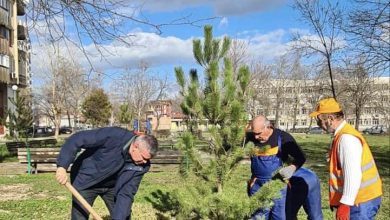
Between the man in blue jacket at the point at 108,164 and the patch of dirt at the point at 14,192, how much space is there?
4.91 metres

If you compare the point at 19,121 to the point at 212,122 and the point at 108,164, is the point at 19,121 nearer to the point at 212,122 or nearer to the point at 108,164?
the point at 108,164

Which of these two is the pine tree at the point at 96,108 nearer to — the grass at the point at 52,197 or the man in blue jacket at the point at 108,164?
the grass at the point at 52,197

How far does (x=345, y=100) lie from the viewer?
56.5 meters

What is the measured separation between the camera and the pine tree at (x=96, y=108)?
55244 mm

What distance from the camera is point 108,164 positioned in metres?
4.67

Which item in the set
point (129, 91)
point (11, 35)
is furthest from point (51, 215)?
point (129, 91)

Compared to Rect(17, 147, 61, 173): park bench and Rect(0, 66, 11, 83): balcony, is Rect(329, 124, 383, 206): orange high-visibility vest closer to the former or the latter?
Rect(17, 147, 61, 173): park bench

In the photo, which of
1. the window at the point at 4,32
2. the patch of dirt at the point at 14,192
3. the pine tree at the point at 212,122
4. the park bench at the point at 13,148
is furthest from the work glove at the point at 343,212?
the window at the point at 4,32

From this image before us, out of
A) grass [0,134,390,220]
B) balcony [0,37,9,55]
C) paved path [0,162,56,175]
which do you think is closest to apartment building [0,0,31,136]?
balcony [0,37,9,55]

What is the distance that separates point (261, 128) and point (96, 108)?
170 ft

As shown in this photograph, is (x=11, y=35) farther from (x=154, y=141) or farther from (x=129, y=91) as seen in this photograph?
(x=154, y=141)

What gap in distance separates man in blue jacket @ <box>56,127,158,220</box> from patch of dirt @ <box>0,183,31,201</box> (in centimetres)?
491

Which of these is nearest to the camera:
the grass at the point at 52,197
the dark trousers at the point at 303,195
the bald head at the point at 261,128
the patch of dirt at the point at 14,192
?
the bald head at the point at 261,128

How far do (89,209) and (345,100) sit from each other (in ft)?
180
